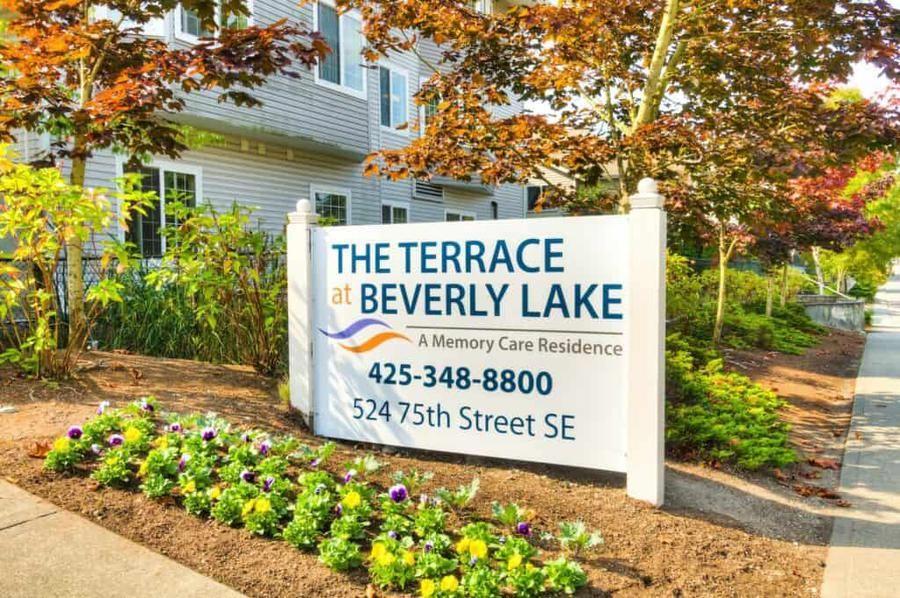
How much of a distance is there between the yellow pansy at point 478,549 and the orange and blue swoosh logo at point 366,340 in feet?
6.05

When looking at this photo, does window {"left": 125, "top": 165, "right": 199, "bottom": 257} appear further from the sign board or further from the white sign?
the sign board

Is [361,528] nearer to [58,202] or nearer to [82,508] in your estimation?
[82,508]

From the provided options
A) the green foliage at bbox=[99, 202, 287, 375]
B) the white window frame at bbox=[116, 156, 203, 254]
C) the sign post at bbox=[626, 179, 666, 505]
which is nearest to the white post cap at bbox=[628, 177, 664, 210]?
the sign post at bbox=[626, 179, 666, 505]

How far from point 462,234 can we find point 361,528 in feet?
6.43

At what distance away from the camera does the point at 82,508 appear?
11.2 feet

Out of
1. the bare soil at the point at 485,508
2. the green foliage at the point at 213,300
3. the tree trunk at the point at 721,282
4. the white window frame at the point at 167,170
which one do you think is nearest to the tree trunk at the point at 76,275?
the bare soil at the point at 485,508

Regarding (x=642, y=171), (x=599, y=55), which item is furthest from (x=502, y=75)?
(x=642, y=171)

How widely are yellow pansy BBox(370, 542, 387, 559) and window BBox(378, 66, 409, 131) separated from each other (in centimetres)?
1521

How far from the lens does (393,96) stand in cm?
1762

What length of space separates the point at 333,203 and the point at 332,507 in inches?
510

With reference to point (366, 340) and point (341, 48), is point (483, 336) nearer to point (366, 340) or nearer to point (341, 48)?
point (366, 340)

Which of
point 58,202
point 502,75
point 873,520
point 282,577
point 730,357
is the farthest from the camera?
point 730,357

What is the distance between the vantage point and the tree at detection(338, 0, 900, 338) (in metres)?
6.46

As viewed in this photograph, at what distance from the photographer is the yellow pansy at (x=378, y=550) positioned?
289 cm
